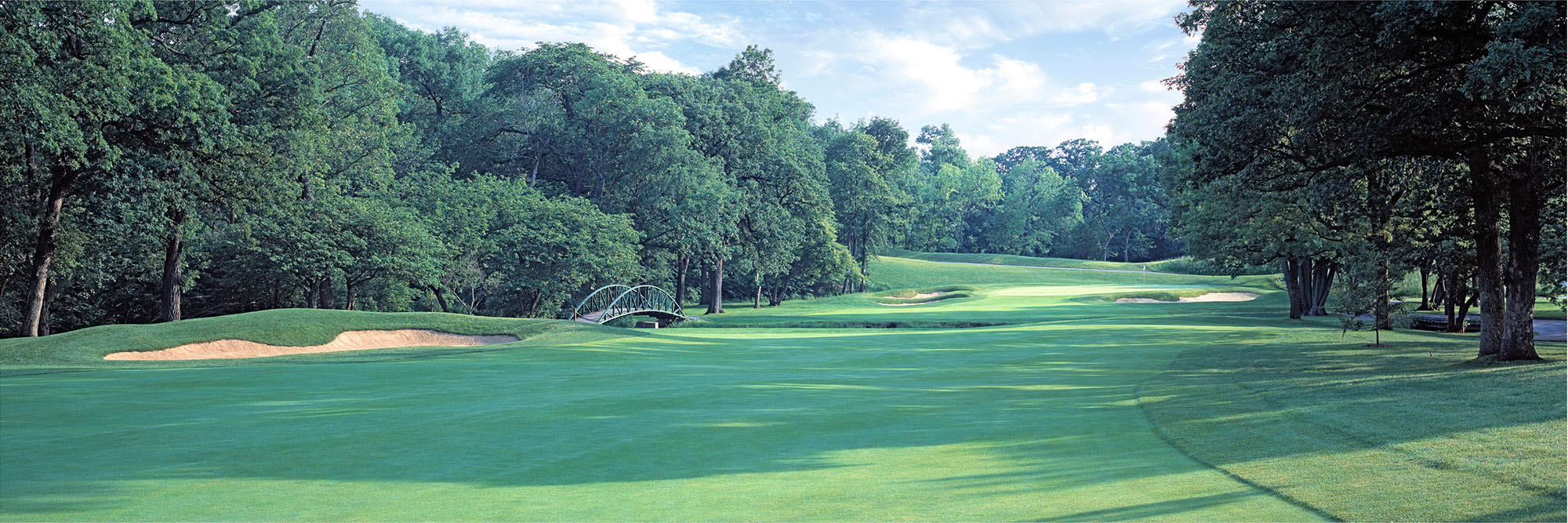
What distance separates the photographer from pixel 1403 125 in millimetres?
14875

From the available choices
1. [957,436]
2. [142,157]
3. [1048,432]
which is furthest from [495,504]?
[142,157]

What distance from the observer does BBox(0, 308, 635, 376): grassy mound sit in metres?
21.6

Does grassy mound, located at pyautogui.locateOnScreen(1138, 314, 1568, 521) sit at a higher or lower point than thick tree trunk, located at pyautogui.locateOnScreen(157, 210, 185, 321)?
lower

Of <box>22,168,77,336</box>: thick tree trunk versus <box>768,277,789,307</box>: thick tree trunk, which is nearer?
<box>22,168,77,336</box>: thick tree trunk

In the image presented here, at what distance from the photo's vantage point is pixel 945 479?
8.44 m

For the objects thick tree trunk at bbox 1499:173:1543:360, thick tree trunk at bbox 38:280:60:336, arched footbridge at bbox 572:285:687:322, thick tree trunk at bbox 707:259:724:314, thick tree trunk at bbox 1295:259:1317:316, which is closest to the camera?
thick tree trunk at bbox 1499:173:1543:360

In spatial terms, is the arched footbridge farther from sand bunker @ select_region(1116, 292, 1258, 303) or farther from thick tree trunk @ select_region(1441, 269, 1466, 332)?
sand bunker @ select_region(1116, 292, 1258, 303)

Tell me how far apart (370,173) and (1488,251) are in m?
41.3

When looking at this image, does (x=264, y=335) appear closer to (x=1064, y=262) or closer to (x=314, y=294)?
(x=314, y=294)

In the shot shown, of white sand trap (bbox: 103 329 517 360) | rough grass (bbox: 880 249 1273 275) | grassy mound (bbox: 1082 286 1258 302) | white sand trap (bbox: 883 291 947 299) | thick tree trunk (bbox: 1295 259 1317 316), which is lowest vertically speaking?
white sand trap (bbox: 103 329 517 360)

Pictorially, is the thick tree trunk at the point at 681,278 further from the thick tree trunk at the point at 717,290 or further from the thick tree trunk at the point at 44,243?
the thick tree trunk at the point at 44,243

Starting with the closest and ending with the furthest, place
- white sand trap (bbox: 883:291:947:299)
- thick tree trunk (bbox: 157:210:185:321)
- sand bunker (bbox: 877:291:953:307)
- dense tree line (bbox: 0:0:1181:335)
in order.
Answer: dense tree line (bbox: 0:0:1181:335), thick tree trunk (bbox: 157:210:185:321), sand bunker (bbox: 877:291:953:307), white sand trap (bbox: 883:291:947:299)

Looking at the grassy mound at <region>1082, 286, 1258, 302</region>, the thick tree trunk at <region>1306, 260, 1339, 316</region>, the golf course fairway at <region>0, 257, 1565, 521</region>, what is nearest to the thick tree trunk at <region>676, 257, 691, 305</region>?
the grassy mound at <region>1082, 286, 1258, 302</region>

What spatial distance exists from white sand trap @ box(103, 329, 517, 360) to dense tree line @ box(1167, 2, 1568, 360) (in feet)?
72.7
